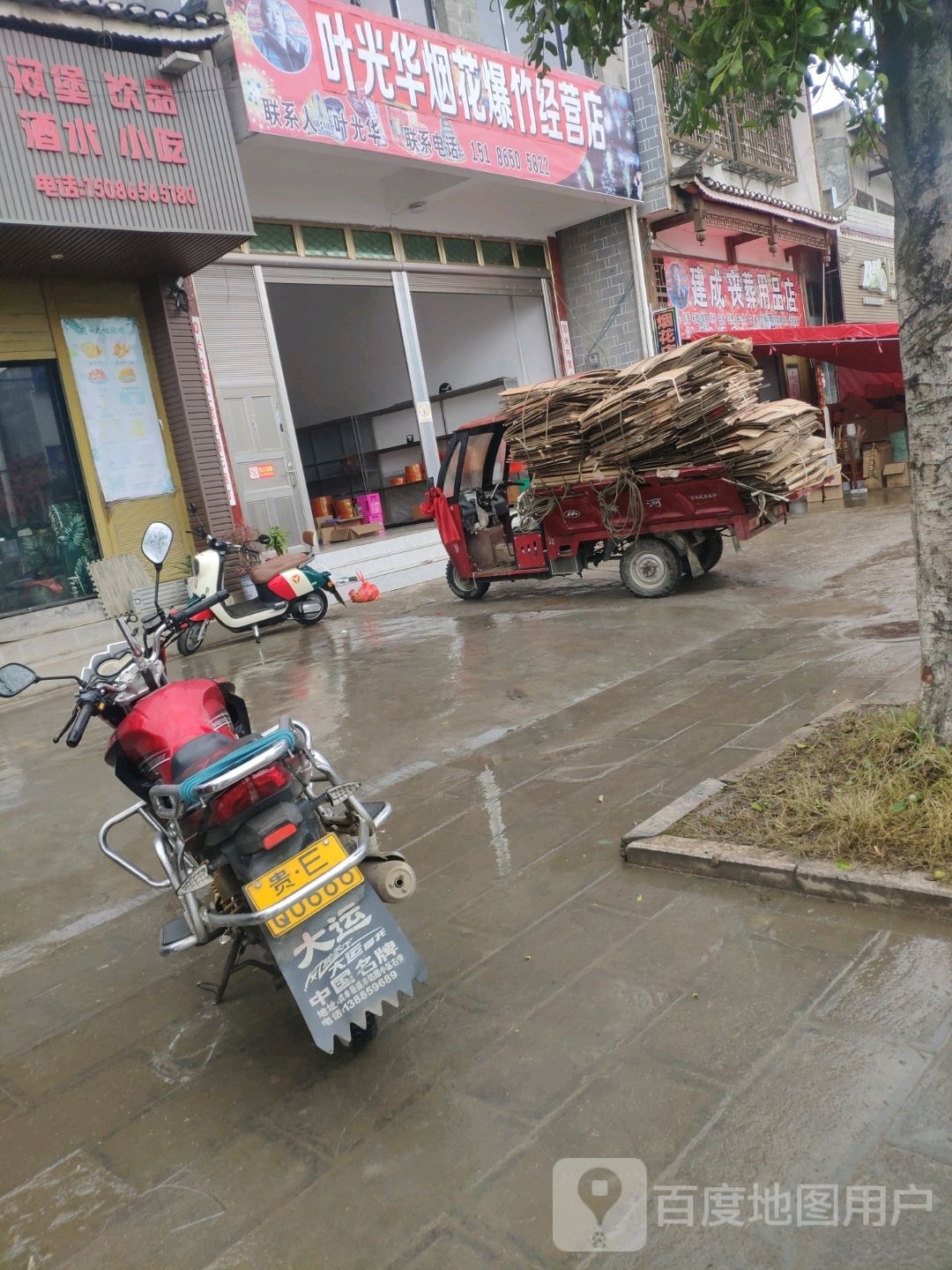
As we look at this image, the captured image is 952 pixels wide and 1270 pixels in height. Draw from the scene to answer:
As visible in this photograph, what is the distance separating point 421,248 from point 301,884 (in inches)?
565

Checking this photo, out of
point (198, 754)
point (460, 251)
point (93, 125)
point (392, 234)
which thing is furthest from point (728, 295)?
point (198, 754)

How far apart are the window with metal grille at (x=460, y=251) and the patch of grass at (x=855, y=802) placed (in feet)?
43.8

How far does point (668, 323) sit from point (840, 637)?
1194cm

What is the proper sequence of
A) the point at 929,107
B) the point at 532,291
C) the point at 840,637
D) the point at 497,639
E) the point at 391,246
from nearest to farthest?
the point at 929,107
the point at 840,637
the point at 497,639
the point at 391,246
the point at 532,291

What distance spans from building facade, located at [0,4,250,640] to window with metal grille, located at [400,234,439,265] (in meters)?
4.58

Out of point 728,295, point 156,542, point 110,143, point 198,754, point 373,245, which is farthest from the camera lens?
point 728,295

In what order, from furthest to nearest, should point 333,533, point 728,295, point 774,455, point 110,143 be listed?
1. point 728,295
2. point 333,533
3. point 110,143
4. point 774,455

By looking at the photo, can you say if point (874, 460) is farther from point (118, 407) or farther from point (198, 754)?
point (198, 754)

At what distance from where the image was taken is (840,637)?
701 centimetres

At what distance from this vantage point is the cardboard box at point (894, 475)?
1808cm

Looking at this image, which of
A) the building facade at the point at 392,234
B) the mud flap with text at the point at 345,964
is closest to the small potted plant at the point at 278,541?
the building facade at the point at 392,234

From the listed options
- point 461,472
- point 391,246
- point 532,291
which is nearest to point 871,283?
point 532,291

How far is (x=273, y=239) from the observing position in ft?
43.2

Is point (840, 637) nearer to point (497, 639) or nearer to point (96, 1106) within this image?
point (497, 639)
